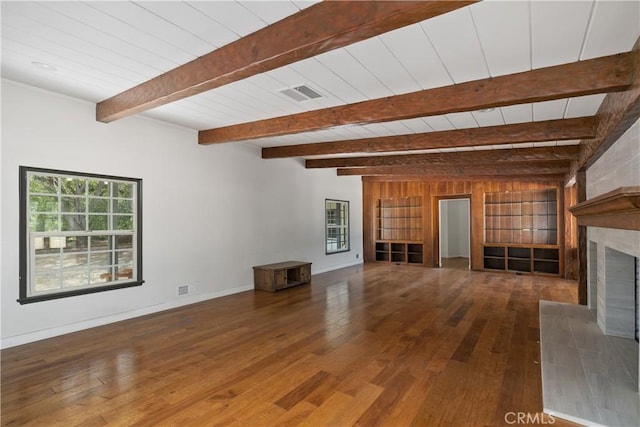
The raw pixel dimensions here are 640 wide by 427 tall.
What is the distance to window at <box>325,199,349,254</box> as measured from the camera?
8789 mm

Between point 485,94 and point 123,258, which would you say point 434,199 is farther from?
point 123,258

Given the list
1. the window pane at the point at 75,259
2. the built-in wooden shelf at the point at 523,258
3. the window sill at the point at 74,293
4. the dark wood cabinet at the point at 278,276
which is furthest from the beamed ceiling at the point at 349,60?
the built-in wooden shelf at the point at 523,258

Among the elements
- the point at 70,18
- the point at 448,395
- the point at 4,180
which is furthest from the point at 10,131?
the point at 448,395

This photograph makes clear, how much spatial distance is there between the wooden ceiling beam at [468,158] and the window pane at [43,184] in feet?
16.1

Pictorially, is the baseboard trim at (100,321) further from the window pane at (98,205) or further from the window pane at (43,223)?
the window pane at (98,205)

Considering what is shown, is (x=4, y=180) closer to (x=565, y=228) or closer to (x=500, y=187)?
(x=500, y=187)

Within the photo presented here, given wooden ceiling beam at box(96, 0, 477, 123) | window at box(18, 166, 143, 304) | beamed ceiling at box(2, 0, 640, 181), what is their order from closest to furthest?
wooden ceiling beam at box(96, 0, 477, 123) → beamed ceiling at box(2, 0, 640, 181) → window at box(18, 166, 143, 304)

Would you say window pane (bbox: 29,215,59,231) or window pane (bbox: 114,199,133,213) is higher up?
window pane (bbox: 114,199,133,213)

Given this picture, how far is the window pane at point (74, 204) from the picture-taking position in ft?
12.5

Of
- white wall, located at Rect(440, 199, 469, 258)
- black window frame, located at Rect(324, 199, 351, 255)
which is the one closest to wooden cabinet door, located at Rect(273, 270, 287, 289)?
black window frame, located at Rect(324, 199, 351, 255)

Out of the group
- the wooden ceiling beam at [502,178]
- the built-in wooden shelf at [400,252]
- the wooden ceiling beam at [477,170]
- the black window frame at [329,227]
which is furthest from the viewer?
the built-in wooden shelf at [400,252]

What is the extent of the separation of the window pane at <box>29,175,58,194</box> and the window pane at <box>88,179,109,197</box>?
37 cm

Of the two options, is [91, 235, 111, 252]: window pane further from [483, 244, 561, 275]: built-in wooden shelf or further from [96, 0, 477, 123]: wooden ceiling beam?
[483, 244, 561, 275]: built-in wooden shelf

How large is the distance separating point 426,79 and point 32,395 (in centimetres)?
407
